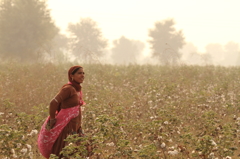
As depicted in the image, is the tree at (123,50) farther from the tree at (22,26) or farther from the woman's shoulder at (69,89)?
the woman's shoulder at (69,89)

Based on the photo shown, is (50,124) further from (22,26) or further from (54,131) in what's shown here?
(22,26)

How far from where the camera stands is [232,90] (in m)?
10.4

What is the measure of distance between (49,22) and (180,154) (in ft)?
85.0

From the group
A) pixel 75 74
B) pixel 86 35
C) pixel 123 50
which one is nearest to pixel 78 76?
pixel 75 74

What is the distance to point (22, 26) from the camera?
25.5 meters

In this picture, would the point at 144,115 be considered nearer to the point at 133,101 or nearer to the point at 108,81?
the point at 133,101

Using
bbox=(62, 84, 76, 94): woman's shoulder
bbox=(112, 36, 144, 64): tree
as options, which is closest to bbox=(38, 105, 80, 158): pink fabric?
bbox=(62, 84, 76, 94): woman's shoulder

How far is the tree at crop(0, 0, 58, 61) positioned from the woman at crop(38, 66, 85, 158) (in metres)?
22.5

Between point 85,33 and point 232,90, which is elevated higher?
point 85,33

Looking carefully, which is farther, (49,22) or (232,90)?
(49,22)

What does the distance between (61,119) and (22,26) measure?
24.4m

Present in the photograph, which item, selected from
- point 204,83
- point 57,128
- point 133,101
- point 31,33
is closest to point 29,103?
point 133,101

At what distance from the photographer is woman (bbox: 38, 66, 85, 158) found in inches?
154

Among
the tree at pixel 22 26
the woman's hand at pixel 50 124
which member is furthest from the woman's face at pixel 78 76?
the tree at pixel 22 26
